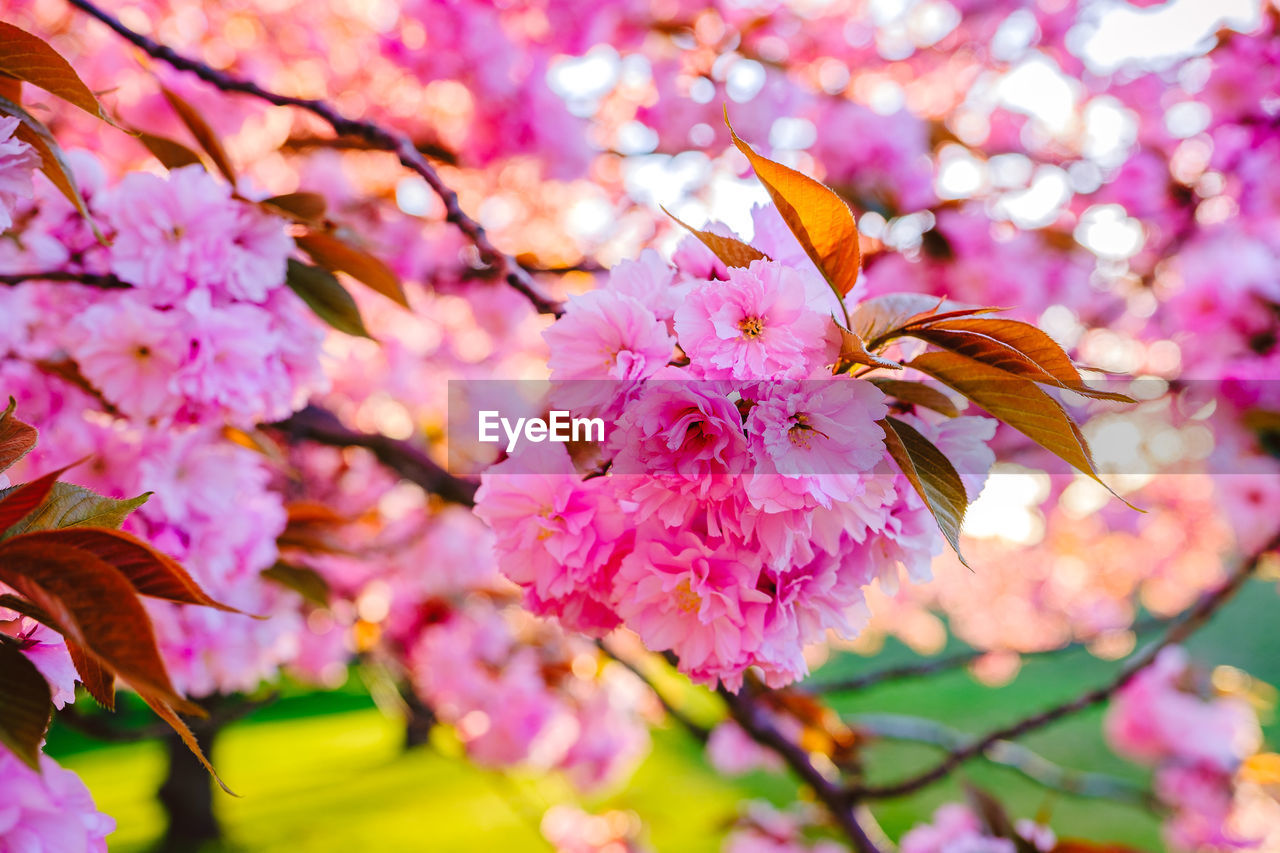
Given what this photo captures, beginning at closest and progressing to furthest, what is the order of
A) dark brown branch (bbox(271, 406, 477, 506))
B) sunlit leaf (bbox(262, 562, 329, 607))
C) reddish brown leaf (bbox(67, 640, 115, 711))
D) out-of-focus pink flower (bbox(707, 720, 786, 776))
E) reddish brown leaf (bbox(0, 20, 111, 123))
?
reddish brown leaf (bbox(67, 640, 115, 711))
reddish brown leaf (bbox(0, 20, 111, 123))
sunlit leaf (bbox(262, 562, 329, 607))
dark brown branch (bbox(271, 406, 477, 506))
out-of-focus pink flower (bbox(707, 720, 786, 776))

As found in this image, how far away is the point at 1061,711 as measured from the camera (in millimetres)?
1279

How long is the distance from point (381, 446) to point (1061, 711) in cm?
132

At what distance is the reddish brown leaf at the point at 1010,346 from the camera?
0.50 meters

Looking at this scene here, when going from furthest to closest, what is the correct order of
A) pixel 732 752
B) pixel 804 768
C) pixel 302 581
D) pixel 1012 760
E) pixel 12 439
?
1. pixel 732 752
2. pixel 1012 760
3. pixel 804 768
4. pixel 302 581
5. pixel 12 439

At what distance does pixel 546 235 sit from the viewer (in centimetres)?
446

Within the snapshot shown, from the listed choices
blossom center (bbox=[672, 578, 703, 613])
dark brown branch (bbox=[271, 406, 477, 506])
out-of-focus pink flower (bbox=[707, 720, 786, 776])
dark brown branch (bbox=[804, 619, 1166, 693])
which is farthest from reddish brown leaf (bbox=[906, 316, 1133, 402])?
out-of-focus pink flower (bbox=[707, 720, 786, 776])

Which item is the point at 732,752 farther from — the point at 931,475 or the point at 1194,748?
the point at 931,475

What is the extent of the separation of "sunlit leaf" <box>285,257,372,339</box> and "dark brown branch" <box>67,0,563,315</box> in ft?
0.51

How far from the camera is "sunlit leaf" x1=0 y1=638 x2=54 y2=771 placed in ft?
1.16

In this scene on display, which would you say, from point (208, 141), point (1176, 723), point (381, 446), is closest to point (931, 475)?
point (208, 141)

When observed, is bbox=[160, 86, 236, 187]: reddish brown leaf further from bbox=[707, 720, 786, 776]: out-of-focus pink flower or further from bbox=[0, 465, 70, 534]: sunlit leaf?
bbox=[707, 720, 786, 776]: out-of-focus pink flower

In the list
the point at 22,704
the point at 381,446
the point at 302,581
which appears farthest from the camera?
the point at 381,446

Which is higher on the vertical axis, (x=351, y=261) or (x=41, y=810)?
(x=351, y=261)

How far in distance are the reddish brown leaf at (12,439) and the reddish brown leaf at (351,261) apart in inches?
15.1
